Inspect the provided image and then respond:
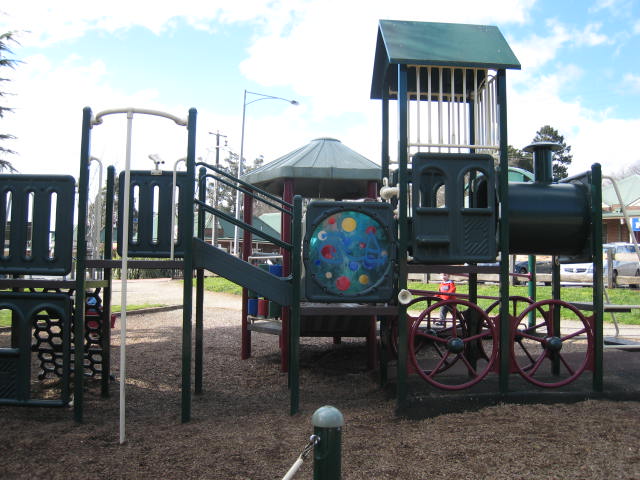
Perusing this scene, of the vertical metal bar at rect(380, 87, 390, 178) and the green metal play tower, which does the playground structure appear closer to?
the green metal play tower

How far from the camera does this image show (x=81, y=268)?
15.6ft

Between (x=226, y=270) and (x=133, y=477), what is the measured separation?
205 centimetres

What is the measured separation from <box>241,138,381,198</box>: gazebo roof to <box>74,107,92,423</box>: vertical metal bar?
3.22 metres

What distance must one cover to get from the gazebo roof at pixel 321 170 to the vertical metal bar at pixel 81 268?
10.6 feet

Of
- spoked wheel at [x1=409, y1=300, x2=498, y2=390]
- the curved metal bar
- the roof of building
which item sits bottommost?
spoked wheel at [x1=409, y1=300, x2=498, y2=390]

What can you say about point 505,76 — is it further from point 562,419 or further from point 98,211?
point 98,211

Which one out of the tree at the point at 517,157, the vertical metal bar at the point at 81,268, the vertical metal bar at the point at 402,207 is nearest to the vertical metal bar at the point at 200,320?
the vertical metal bar at the point at 81,268

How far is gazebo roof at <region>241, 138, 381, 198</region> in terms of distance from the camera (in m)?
7.67

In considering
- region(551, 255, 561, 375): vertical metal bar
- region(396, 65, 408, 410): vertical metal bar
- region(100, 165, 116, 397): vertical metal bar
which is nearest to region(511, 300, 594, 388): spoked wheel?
region(551, 255, 561, 375): vertical metal bar

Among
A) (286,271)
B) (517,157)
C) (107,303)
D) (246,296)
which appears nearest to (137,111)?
(107,303)

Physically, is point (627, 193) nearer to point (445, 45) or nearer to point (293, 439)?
point (445, 45)

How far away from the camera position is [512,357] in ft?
17.0

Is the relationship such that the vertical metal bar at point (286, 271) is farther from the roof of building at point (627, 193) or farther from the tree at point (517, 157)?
the tree at point (517, 157)

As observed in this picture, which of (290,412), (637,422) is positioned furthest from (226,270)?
(637,422)
